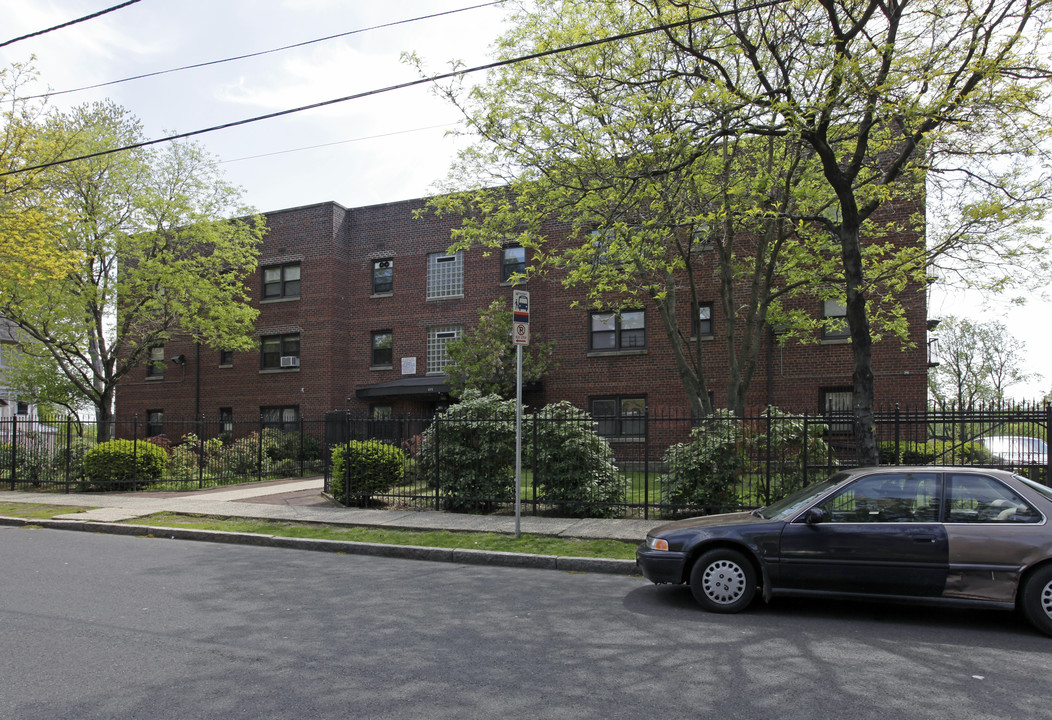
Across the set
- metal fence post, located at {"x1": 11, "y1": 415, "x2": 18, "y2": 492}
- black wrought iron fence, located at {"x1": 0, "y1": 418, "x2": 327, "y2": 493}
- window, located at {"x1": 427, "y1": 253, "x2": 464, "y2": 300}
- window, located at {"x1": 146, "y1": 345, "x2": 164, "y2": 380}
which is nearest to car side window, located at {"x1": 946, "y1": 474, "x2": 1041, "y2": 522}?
black wrought iron fence, located at {"x1": 0, "y1": 418, "x2": 327, "y2": 493}

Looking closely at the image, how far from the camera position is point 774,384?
67.9 feet

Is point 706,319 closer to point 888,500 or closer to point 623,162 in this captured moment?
point 623,162

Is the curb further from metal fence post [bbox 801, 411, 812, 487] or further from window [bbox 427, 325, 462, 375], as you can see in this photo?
window [bbox 427, 325, 462, 375]

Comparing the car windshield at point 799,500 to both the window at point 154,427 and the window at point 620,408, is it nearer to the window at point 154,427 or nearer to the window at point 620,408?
the window at point 620,408

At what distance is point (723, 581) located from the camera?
20.5 ft

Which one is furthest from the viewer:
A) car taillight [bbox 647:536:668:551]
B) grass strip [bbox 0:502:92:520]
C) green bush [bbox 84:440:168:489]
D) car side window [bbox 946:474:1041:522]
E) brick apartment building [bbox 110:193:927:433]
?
brick apartment building [bbox 110:193:927:433]

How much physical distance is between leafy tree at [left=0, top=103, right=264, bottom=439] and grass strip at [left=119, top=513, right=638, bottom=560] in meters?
12.4

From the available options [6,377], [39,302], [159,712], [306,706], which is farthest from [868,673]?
[6,377]

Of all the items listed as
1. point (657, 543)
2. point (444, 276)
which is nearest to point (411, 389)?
point (444, 276)

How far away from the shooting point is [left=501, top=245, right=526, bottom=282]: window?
24.5m

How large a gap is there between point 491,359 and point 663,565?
15.2 meters

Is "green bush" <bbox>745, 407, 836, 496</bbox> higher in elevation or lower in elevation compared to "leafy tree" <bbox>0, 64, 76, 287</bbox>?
lower

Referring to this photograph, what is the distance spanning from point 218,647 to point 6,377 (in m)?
26.5

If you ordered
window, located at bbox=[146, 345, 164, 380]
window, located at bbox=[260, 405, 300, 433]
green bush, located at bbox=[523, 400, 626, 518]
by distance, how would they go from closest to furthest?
green bush, located at bbox=[523, 400, 626, 518], window, located at bbox=[260, 405, 300, 433], window, located at bbox=[146, 345, 164, 380]
